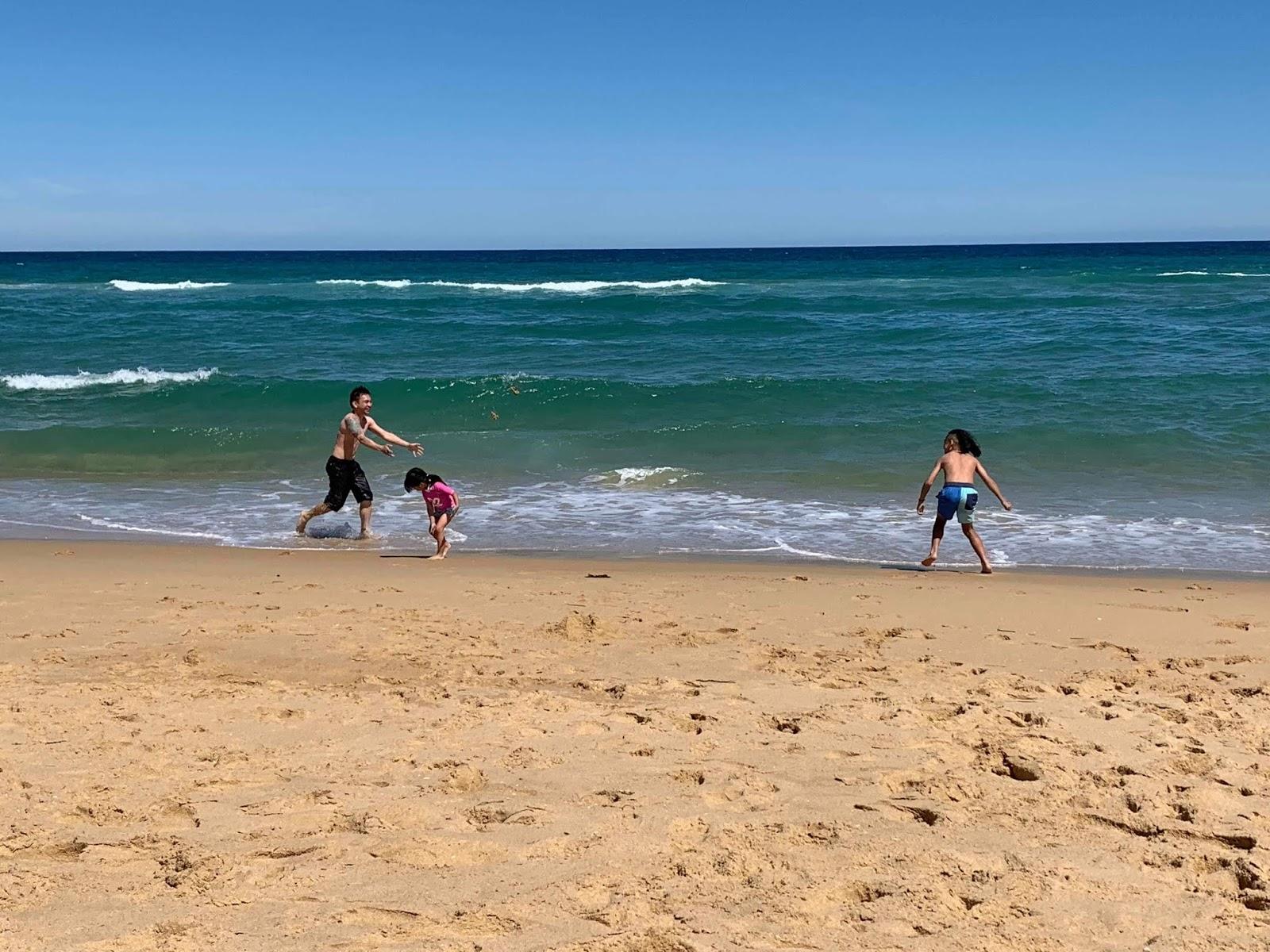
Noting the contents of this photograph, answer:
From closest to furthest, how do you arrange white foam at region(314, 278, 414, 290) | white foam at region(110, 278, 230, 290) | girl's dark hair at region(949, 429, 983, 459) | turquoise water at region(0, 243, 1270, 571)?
girl's dark hair at region(949, 429, 983, 459), turquoise water at region(0, 243, 1270, 571), white foam at region(314, 278, 414, 290), white foam at region(110, 278, 230, 290)

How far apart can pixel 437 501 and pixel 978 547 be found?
4.35 m

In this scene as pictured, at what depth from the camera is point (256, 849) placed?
3.65 metres

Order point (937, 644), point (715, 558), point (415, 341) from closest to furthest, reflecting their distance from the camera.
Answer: point (937, 644) < point (715, 558) < point (415, 341)

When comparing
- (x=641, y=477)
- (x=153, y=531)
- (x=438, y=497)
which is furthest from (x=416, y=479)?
(x=641, y=477)

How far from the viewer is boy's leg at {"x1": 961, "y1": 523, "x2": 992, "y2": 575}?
8.66 metres

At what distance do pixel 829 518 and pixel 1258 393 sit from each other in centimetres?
988

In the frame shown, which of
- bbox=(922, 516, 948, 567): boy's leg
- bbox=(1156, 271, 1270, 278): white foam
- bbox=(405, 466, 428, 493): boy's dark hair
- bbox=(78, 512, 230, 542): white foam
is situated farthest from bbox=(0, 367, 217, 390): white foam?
bbox=(1156, 271, 1270, 278): white foam

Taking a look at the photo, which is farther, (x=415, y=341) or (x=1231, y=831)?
(x=415, y=341)

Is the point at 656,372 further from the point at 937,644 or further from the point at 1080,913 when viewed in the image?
the point at 1080,913

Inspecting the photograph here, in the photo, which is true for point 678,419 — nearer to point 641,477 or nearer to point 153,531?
point 641,477

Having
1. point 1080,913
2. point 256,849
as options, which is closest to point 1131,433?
point 1080,913

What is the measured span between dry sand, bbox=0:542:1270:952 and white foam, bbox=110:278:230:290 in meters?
46.3

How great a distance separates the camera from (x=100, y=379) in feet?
66.4

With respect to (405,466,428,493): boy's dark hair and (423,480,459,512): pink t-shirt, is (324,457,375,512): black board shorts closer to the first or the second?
(405,466,428,493): boy's dark hair
